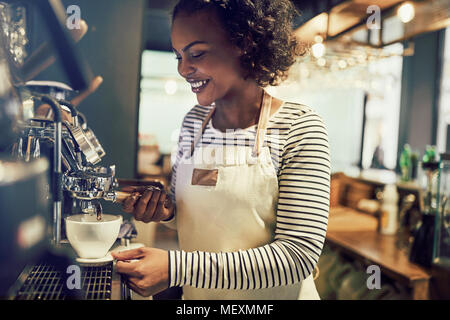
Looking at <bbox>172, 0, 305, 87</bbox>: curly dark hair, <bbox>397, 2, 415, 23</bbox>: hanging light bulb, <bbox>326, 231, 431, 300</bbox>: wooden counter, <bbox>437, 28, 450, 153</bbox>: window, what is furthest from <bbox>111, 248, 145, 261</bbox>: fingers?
<bbox>437, 28, 450, 153</bbox>: window

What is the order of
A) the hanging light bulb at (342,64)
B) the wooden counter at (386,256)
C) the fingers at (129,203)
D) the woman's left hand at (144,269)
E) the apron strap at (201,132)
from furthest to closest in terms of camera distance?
1. the hanging light bulb at (342,64)
2. the wooden counter at (386,256)
3. the apron strap at (201,132)
4. the fingers at (129,203)
5. the woman's left hand at (144,269)

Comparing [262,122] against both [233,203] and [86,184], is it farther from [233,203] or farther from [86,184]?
[86,184]

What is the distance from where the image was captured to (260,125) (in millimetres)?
736

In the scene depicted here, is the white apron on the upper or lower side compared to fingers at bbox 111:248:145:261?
upper

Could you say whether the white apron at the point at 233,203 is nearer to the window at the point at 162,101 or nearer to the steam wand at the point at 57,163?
the window at the point at 162,101

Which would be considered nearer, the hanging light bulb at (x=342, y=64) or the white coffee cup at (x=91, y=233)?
the white coffee cup at (x=91, y=233)

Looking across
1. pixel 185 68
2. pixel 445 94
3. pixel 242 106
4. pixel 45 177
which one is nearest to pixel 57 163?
pixel 45 177

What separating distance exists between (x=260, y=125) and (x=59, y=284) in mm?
449

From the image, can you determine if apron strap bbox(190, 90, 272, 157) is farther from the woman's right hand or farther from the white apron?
the woman's right hand

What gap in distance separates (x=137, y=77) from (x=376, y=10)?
607mm

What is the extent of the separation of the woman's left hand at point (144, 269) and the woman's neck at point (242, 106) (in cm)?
31

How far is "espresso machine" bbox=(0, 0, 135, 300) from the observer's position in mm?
465

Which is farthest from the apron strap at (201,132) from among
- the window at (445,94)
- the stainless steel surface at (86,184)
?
the window at (445,94)

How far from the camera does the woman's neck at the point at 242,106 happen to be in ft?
2.42
